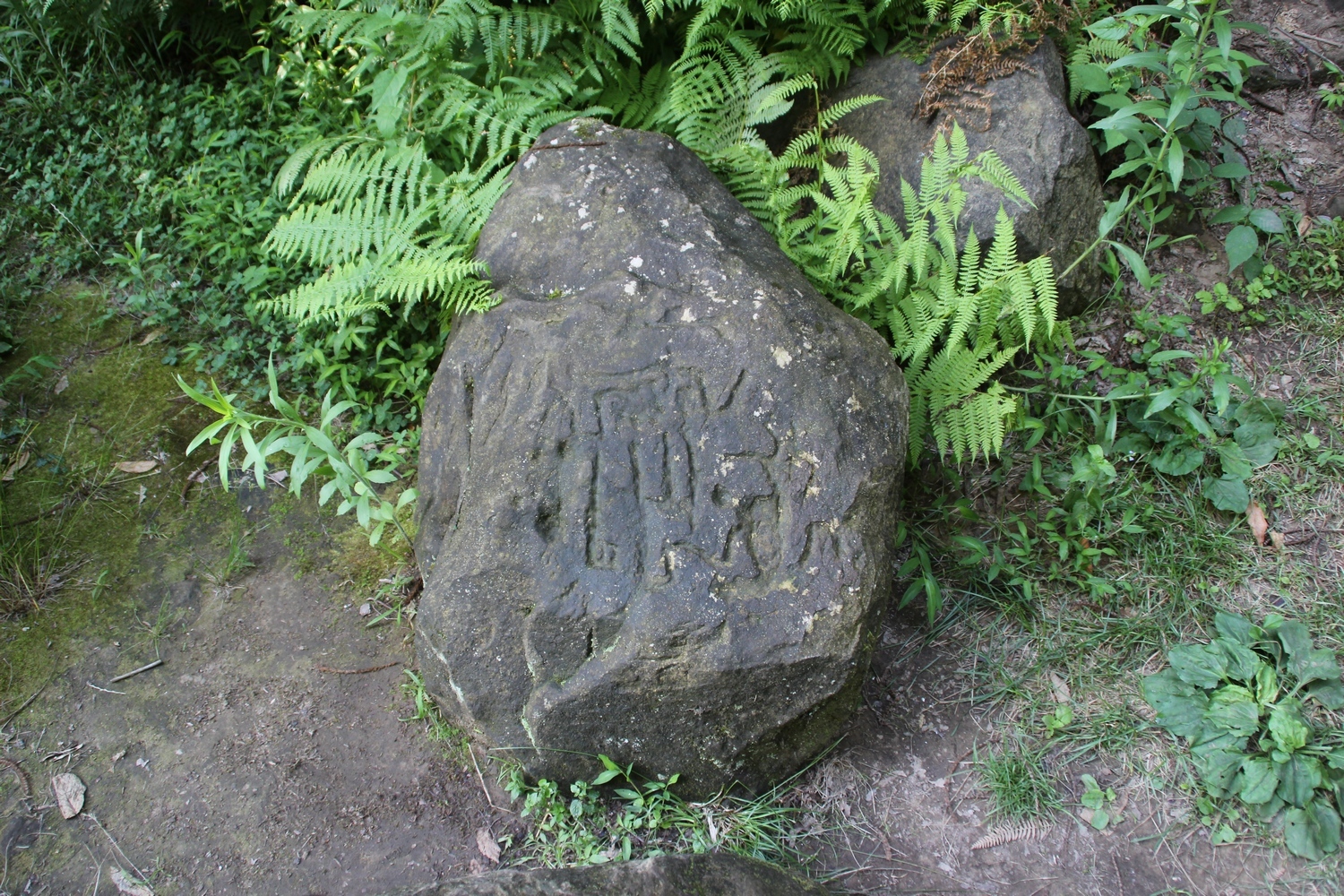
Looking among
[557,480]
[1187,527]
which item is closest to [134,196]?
[557,480]

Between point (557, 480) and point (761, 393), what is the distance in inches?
27.3

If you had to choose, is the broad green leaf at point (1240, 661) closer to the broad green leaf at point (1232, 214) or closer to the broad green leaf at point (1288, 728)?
the broad green leaf at point (1288, 728)

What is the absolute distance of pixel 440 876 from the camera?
274 cm

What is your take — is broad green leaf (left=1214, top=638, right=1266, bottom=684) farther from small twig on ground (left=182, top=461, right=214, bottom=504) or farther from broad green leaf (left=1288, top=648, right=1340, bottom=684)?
small twig on ground (left=182, top=461, right=214, bottom=504)

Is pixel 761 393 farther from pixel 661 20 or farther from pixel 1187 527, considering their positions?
pixel 661 20

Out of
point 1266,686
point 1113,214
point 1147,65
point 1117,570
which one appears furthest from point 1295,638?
point 1147,65

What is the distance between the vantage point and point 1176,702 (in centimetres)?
289

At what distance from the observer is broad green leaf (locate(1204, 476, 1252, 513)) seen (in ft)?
10.6

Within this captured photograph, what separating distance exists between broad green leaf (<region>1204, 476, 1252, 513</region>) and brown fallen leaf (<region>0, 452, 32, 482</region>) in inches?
185

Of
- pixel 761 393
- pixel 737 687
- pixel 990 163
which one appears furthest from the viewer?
pixel 990 163

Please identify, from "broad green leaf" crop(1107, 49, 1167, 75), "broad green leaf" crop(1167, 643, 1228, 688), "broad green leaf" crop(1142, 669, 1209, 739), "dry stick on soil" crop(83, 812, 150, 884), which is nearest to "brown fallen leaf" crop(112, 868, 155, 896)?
"dry stick on soil" crop(83, 812, 150, 884)

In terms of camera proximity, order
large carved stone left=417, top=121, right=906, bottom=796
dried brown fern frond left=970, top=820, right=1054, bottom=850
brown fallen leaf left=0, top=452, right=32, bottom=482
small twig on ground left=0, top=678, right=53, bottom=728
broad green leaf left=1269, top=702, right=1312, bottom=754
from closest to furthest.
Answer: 1. large carved stone left=417, top=121, right=906, bottom=796
2. broad green leaf left=1269, top=702, right=1312, bottom=754
3. dried brown fern frond left=970, top=820, right=1054, bottom=850
4. small twig on ground left=0, top=678, right=53, bottom=728
5. brown fallen leaf left=0, top=452, right=32, bottom=482

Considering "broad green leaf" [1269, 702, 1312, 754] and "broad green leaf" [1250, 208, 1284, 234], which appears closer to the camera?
"broad green leaf" [1269, 702, 1312, 754]

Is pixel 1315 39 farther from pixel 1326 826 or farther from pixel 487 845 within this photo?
pixel 487 845
